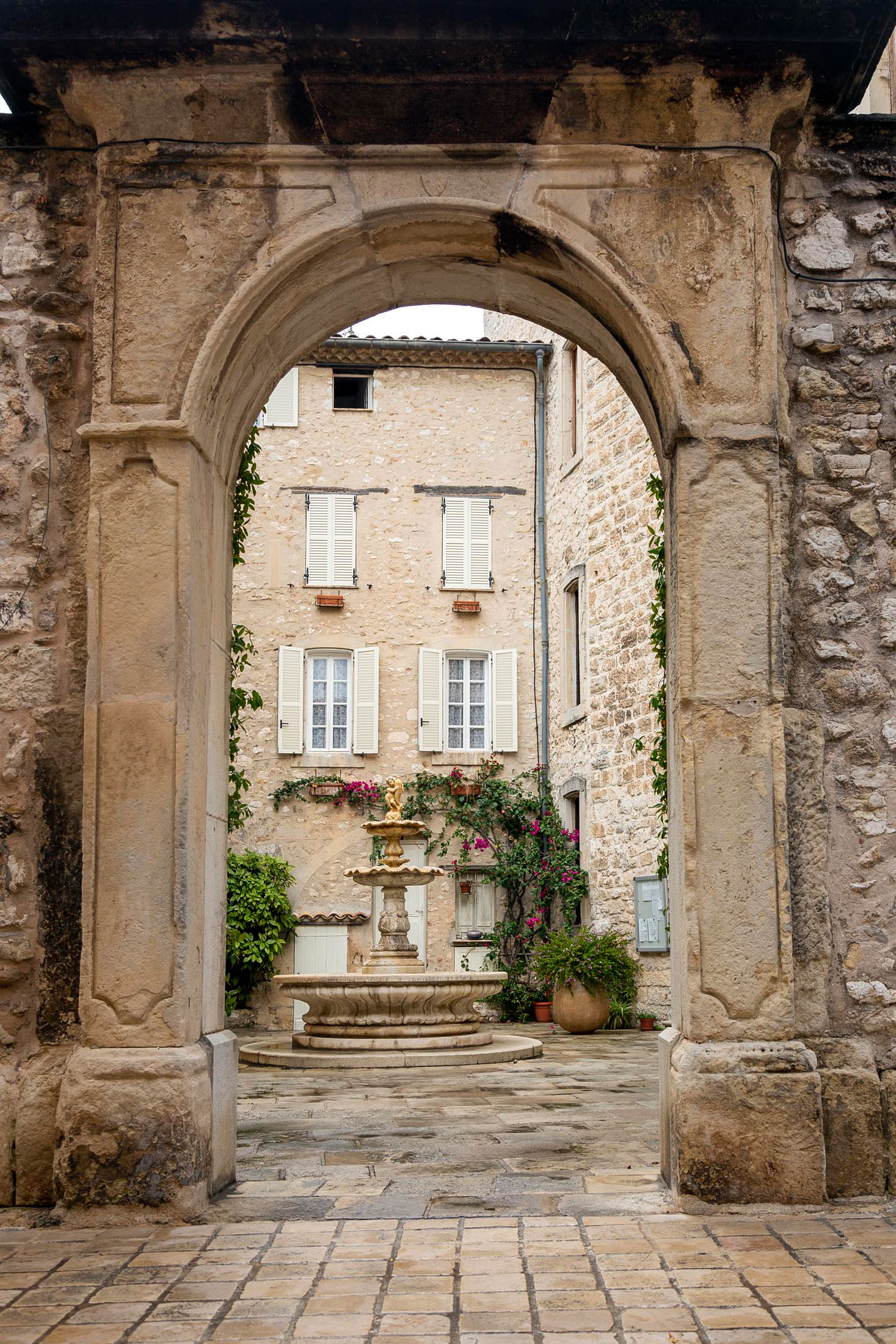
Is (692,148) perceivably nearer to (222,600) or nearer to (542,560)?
(222,600)

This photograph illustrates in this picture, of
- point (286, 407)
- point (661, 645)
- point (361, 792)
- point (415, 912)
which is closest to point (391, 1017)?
point (415, 912)

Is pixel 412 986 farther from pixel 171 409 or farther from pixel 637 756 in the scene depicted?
pixel 171 409

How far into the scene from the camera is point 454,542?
1838 centimetres

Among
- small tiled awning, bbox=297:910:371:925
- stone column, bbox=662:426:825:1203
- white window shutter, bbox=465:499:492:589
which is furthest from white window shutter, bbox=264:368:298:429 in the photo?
stone column, bbox=662:426:825:1203

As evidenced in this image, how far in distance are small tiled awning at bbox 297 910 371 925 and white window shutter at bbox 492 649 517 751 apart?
280 centimetres

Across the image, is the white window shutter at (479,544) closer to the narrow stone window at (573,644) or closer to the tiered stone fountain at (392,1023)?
the narrow stone window at (573,644)

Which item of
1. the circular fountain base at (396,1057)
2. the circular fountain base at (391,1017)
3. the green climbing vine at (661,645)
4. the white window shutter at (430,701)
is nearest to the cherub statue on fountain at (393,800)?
the circular fountain base at (391,1017)

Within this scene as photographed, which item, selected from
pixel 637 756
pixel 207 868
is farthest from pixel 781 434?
pixel 637 756

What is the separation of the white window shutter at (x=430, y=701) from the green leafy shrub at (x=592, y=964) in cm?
394

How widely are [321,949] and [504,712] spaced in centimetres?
392

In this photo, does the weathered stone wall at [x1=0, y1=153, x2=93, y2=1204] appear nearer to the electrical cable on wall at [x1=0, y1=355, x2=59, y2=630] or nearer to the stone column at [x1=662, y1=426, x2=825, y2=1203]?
the electrical cable on wall at [x1=0, y1=355, x2=59, y2=630]

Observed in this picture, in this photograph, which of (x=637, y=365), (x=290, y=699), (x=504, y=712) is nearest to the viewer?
(x=637, y=365)

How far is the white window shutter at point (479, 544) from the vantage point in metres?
18.3

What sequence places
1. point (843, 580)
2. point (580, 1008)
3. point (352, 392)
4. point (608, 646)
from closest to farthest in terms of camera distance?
1. point (843, 580)
2. point (580, 1008)
3. point (608, 646)
4. point (352, 392)
